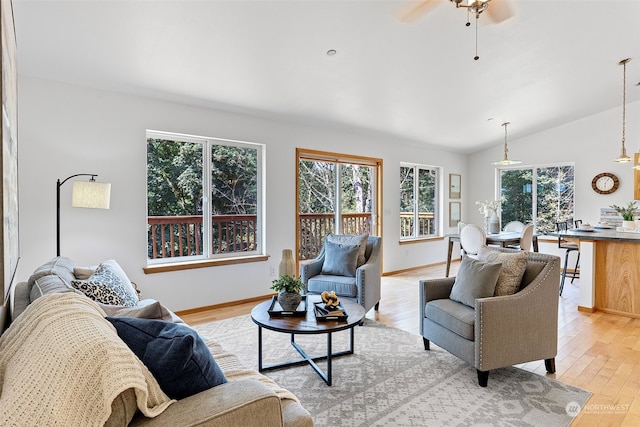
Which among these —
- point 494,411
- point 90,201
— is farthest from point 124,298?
point 494,411

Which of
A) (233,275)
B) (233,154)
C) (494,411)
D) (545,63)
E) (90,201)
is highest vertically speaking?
(545,63)

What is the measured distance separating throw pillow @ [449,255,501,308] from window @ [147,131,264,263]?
2633mm

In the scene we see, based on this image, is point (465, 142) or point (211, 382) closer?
point (211, 382)

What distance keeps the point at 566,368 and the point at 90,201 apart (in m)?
3.89

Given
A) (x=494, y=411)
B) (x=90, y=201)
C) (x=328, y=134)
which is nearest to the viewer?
(x=494, y=411)

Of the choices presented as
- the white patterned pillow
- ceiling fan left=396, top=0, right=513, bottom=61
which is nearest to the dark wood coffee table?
the white patterned pillow

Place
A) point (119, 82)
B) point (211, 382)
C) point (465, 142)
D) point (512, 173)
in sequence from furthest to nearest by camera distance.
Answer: point (512, 173) < point (465, 142) < point (119, 82) < point (211, 382)

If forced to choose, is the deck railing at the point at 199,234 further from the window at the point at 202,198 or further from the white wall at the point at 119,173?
the white wall at the point at 119,173

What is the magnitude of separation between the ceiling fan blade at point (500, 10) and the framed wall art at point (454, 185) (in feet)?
14.8

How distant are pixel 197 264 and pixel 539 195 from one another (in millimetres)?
6218

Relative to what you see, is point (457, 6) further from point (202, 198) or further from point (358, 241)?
point (202, 198)

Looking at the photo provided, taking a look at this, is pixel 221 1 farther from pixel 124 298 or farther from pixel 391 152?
pixel 391 152

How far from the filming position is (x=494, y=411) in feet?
6.82

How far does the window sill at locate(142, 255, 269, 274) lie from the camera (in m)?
3.69
